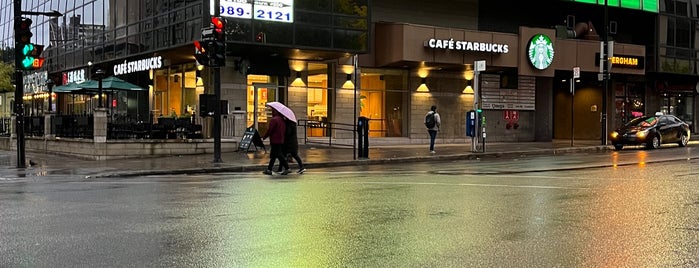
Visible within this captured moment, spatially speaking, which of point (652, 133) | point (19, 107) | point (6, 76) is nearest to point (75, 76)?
point (6, 76)

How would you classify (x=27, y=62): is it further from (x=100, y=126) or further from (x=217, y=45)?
(x=217, y=45)

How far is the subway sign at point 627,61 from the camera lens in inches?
1293

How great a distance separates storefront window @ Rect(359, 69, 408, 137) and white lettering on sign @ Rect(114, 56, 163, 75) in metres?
8.85

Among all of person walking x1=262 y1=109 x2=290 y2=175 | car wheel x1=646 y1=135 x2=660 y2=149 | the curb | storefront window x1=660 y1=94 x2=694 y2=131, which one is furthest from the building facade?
person walking x1=262 y1=109 x2=290 y2=175

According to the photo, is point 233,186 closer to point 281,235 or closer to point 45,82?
point 281,235

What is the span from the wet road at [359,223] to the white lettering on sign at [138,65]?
13.7 metres

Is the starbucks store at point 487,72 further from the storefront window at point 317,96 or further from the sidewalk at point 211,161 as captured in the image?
the sidewalk at point 211,161

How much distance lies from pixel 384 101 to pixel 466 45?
4.49 metres

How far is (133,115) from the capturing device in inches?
1187

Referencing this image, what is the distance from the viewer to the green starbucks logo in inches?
1192

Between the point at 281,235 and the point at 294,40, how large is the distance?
17.4m

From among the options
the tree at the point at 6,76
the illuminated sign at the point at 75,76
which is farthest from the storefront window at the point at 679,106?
the tree at the point at 6,76

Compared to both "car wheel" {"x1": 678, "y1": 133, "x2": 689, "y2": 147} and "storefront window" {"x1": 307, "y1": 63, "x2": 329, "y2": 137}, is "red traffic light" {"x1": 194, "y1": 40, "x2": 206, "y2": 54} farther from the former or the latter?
"car wheel" {"x1": 678, "y1": 133, "x2": 689, "y2": 147}

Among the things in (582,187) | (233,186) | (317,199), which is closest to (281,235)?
(317,199)
